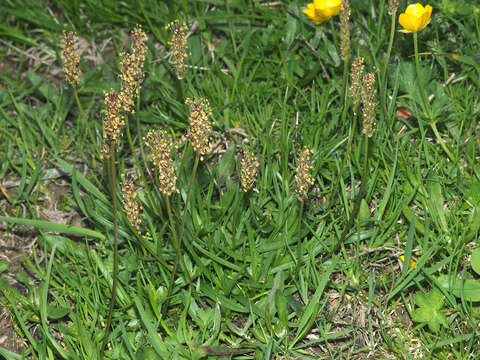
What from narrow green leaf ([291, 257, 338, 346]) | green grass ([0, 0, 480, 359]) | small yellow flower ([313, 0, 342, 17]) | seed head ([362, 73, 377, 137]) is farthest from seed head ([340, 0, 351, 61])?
narrow green leaf ([291, 257, 338, 346])

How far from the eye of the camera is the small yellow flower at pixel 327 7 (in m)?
3.20

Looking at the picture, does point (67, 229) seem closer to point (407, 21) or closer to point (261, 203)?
point (261, 203)

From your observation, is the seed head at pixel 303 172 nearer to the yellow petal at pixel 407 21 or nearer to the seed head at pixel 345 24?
the seed head at pixel 345 24

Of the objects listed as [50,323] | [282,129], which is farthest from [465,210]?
[50,323]

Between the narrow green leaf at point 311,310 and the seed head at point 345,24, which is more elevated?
the seed head at point 345,24

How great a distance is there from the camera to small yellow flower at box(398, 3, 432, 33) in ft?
9.94

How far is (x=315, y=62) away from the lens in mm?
3910

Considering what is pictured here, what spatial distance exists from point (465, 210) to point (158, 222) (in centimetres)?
163

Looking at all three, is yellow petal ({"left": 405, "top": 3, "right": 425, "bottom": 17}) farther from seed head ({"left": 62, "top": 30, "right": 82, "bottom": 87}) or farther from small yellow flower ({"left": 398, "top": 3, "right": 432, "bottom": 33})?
seed head ({"left": 62, "top": 30, "right": 82, "bottom": 87})

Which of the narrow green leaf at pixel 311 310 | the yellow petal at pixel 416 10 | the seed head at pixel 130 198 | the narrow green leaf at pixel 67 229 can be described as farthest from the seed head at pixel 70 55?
the yellow petal at pixel 416 10

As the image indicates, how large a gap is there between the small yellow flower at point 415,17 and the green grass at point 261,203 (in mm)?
434

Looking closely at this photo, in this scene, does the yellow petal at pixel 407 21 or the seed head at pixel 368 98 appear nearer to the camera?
the seed head at pixel 368 98

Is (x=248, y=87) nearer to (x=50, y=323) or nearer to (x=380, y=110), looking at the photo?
(x=380, y=110)

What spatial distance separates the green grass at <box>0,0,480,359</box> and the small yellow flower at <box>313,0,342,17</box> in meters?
0.52
